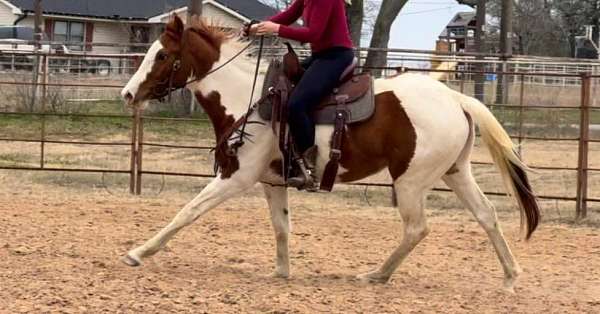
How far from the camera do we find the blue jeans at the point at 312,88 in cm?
543

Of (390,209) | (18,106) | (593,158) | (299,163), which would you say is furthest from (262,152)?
(18,106)

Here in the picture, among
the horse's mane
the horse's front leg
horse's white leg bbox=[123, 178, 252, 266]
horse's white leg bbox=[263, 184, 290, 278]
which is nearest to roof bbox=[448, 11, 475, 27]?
the horse's mane

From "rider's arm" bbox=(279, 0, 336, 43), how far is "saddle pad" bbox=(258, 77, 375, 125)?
441 mm

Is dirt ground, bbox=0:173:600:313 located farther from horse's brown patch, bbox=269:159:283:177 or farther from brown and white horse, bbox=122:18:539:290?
horse's brown patch, bbox=269:159:283:177

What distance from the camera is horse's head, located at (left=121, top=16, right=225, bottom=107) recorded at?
5754mm

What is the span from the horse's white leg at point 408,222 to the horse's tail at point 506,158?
2.10ft

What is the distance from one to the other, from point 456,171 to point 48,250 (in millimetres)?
2970

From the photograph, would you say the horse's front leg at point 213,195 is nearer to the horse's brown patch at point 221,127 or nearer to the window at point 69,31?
the horse's brown patch at point 221,127

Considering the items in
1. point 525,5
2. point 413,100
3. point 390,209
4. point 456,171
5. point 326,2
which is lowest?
point 390,209

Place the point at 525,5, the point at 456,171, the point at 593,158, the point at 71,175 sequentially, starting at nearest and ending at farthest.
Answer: the point at 456,171 → the point at 71,175 → the point at 593,158 → the point at 525,5

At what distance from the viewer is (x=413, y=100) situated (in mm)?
5582

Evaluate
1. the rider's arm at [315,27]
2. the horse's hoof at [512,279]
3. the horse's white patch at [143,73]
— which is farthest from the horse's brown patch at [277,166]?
the horse's hoof at [512,279]

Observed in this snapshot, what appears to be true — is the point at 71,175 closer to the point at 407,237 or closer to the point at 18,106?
the point at 18,106

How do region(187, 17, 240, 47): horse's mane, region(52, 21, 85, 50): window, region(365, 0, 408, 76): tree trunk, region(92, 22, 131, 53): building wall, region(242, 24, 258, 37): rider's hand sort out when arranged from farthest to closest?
region(92, 22, 131, 53): building wall, region(52, 21, 85, 50): window, region(365, 0, 408, 76): tree trunk, region(187, 17, 240, 47): horse's mane, region(242, 24, 258, 37): rider's hand
